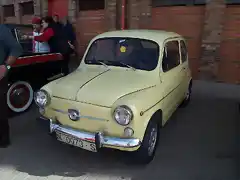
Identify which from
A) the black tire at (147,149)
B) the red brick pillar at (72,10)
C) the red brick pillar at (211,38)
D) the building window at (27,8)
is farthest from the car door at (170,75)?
the building window at (27,8)

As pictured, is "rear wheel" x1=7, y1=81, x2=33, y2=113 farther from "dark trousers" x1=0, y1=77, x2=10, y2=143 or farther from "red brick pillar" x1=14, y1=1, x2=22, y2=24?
"red brick pillar" x1=14, y1=1, x2=22, y2=24

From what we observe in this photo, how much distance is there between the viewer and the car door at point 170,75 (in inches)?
155

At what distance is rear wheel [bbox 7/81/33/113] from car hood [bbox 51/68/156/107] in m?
1.74

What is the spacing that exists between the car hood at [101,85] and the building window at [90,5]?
6.86 meters

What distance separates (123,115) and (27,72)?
291 centimetres

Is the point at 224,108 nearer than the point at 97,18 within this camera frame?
Yes

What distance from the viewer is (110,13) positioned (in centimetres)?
966

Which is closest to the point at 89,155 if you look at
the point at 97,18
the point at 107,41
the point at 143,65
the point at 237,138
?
the point at 143,65

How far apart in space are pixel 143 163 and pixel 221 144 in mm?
1430

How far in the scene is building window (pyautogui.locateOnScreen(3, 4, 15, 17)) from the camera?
14648mm

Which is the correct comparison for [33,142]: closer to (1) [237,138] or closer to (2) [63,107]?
(2) [63,107]

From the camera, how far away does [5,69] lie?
347 cm

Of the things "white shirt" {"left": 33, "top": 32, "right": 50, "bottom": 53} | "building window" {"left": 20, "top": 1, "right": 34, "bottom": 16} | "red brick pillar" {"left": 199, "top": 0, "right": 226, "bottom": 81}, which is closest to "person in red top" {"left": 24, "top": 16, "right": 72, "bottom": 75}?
"white shirt" {"left": 33, "top": 32, "right": 50, "bottom": 53}

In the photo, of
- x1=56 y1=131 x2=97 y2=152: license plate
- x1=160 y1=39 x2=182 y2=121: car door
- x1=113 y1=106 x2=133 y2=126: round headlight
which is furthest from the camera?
x1=160 y1=39 x2=182 y2=121: car door
